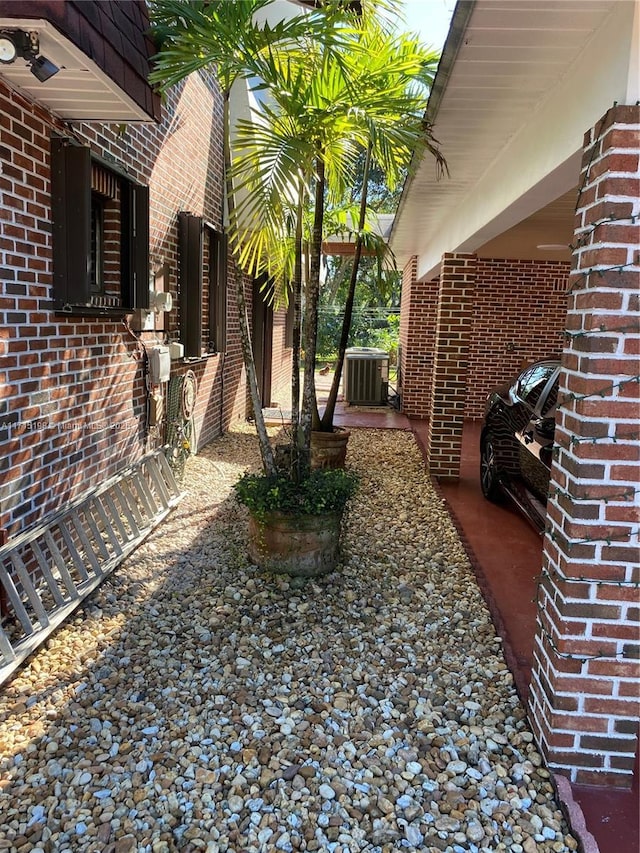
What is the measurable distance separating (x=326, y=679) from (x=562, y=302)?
8.74m

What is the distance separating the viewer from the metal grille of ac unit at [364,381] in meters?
12.0

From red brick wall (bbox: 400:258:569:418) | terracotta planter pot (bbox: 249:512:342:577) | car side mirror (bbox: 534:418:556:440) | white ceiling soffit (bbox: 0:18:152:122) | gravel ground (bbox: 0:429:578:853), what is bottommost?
gravel ground (bbox: 0:429:578:853)

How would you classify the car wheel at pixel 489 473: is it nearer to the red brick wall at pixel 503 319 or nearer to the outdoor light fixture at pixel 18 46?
the red brick wall at pixel 503 319

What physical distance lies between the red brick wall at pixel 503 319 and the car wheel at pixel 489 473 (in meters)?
4.29

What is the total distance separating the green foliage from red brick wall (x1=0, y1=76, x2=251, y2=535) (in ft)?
3.68

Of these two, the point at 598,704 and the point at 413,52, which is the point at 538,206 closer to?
the point at 413,52

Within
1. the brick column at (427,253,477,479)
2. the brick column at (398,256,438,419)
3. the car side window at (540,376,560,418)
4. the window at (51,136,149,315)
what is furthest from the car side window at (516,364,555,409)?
the brick column at (398,256,438,419)

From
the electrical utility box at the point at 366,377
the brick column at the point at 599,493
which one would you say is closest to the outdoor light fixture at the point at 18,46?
the brick column at the point at 599,493

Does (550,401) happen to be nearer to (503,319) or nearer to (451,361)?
(451,361)

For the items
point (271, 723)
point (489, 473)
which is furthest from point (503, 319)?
point (271, 723)

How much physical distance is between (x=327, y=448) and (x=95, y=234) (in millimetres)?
2924

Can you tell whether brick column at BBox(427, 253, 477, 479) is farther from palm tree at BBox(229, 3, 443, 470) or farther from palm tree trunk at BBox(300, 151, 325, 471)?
palm tree trunk at BBox(300, 151, 325, 471)

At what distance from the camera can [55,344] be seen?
12.2 feet

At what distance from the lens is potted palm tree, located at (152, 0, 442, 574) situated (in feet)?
11.6
